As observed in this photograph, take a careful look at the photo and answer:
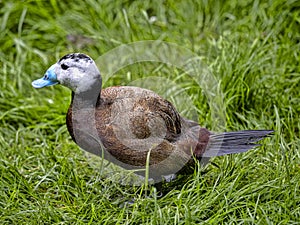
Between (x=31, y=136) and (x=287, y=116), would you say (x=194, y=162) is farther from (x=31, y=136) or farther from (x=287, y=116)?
(x=31, y=136)

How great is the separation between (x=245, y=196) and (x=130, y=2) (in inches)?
89.4

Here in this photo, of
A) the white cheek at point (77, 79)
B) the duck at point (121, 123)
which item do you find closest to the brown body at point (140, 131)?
the duck at point (121, 123)

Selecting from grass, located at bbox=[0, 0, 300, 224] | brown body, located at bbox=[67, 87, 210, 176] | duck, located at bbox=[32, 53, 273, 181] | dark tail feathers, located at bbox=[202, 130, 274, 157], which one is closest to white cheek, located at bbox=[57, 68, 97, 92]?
duck, located at bbox=[32, 53, 273, 181]

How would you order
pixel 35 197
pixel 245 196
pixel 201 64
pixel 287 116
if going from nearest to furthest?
1. pixel 245 196
2. pixel 35 197
3. pixel 287 116
4. pixel 201 64

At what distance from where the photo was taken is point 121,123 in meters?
2.85

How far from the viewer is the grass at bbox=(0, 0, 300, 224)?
2.86 m

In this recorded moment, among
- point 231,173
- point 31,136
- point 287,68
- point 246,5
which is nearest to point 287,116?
point 287,68

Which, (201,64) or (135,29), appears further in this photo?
(135,29)

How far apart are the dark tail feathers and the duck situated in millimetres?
32

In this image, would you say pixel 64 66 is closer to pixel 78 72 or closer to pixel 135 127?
pixel 78 72

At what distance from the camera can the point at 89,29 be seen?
14.5 feet

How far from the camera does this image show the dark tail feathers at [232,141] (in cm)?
306

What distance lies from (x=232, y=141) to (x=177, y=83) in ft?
2.90

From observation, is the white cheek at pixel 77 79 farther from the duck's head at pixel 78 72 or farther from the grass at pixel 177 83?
the grass at pixel 177 83
